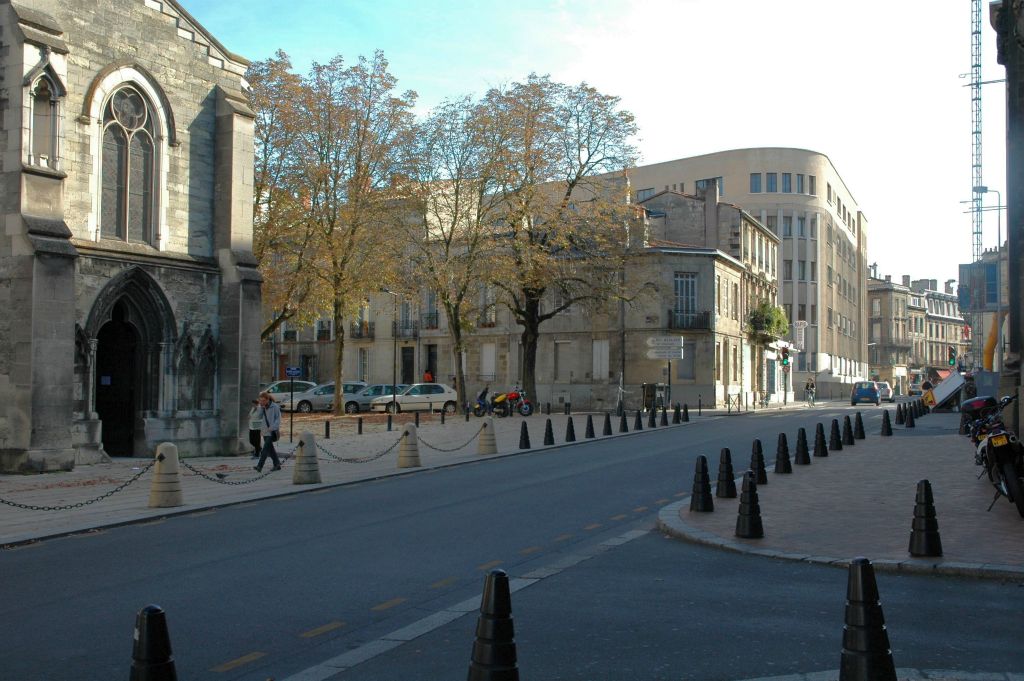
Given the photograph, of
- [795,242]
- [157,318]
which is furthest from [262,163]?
[795,242]

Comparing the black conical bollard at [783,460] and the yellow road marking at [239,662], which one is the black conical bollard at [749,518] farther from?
the black conical bollard at [783,460]

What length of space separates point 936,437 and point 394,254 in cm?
2151

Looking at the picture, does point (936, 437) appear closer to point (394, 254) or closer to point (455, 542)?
point (455, 542)

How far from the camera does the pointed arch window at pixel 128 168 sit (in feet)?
66.5

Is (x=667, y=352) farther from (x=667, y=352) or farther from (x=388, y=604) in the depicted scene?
(x=388, y=604)

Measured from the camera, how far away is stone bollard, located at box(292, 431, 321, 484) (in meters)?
16.4

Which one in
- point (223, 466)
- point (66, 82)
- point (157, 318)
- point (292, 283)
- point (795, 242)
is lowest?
point (223, 466)

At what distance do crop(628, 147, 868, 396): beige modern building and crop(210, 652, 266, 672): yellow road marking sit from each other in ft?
222

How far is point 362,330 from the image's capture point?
60938mm

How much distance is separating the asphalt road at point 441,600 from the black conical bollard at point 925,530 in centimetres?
54

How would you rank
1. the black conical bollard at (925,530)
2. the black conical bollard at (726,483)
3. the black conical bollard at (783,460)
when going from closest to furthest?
the black conical bollard at (925,530) → the black conical bollard at (726,483) → the black conical bollard at (783,460)

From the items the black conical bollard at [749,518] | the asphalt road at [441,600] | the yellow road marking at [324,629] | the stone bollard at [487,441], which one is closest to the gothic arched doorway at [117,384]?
the stone bollard at [487,441]

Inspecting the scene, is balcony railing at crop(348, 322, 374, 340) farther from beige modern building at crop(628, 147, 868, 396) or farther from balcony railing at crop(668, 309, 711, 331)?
beige modern building at crop(628, 147, 868, 396)

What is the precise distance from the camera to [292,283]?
35.6m
